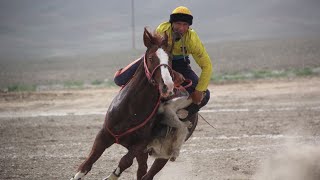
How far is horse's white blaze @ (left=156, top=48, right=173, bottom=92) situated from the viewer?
18.3 ft

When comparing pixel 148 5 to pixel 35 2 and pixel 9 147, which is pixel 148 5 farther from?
pixel 9 147

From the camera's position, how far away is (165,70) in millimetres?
5742

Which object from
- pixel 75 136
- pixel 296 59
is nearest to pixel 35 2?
pixel 296 59

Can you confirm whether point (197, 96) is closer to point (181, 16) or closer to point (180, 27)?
point (180, 27)

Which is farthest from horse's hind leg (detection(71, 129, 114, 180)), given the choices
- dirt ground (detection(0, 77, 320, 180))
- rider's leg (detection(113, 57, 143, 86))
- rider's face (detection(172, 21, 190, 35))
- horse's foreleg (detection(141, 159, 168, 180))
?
dirt ground (detection(0, 77, 320, 180))

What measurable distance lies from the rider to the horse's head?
25 cm

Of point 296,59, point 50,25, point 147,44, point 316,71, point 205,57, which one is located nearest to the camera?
point 147,44

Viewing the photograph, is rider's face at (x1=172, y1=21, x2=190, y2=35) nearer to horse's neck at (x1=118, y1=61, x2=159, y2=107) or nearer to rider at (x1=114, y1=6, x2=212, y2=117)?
rider at (x1=114, y1=6, x2=212, y2=117)

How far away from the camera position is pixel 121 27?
229 feet

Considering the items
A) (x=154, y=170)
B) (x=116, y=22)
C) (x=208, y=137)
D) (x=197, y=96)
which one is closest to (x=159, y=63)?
(x=197, y=96)

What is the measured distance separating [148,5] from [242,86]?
202ft

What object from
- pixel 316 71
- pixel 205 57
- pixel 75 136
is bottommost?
pixel 316 71

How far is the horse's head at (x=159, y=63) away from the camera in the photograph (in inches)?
221

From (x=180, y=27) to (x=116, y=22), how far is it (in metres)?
66.6
